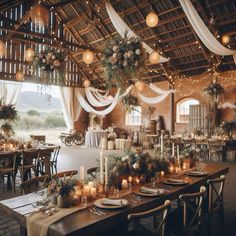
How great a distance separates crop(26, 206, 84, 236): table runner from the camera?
187 centimetres

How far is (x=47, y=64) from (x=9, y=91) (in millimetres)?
7498

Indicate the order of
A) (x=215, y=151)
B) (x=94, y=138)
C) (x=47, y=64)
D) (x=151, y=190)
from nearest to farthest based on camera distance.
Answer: (x=151, y=190) → (x=47, y=64) → (x=215, y=151) → (x=94, y=138)

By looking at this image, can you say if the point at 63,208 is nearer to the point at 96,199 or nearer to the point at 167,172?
the point at 96,199

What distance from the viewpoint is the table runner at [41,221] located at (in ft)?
6.12

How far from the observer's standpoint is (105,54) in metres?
3.56

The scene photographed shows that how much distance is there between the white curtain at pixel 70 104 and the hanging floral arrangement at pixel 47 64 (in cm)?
867

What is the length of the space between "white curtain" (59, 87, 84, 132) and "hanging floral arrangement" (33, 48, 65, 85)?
28.4 ft

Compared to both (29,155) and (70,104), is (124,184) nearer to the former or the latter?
(29,155)

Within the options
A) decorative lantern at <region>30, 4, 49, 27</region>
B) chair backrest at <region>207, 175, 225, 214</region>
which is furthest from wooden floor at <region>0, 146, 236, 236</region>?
decorative lantern at <region>30, 4, 49, 27</region>

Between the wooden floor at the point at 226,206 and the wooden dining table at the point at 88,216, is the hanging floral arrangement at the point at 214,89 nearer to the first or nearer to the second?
the wooden floor at the point at 226,206

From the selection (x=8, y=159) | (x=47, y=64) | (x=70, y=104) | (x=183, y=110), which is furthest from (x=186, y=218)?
(x=70, y=104)

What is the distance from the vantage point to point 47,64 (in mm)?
5469

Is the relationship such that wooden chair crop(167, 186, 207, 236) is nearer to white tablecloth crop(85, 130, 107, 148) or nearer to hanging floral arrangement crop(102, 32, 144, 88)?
hanging floral arrangement crop(102, 32, 144, 88)

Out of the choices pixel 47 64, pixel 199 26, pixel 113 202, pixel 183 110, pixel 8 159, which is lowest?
pixel 8 159
